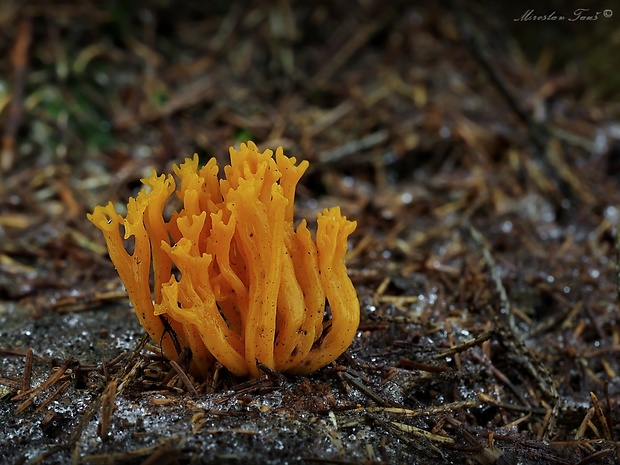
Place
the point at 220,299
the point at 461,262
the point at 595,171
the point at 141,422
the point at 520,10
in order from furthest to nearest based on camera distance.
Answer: the point at 520,10 → the point at 595,171 → the point at 461,262 → the point at 220,299 → the point at 141,422

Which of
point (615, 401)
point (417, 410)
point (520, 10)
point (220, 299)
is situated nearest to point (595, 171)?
point (520, 10)

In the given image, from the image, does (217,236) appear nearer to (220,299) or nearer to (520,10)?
(220,299)

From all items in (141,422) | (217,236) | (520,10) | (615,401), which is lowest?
(615,401)

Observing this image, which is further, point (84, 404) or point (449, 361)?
point (449, 361)
